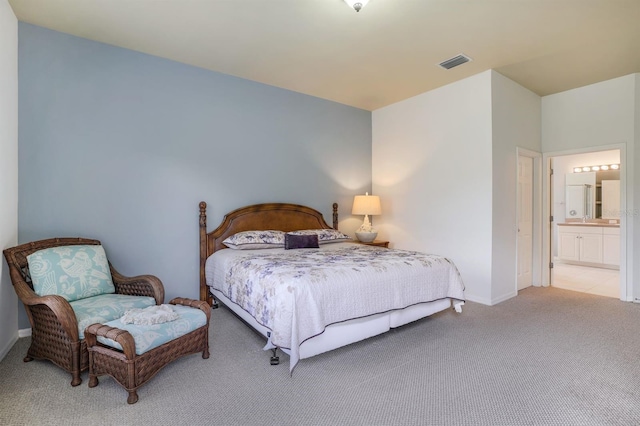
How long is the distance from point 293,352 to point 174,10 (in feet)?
9.66

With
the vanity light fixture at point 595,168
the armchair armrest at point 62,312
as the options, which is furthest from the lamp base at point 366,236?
the vanity light fixture at point 595,168

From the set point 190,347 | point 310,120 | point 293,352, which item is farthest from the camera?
point 310,120

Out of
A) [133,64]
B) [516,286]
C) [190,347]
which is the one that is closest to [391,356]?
[190,347]

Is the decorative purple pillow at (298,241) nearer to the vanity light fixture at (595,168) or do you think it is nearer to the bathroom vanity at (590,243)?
the bathroom vanity at (590,243)

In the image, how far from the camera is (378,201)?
Result: 516 cm

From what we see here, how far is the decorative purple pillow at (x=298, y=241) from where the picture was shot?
3938 millimetres

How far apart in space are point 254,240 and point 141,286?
1.35 m

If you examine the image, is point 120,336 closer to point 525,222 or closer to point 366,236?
point 366,236

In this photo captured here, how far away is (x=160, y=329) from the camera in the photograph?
7.18ft

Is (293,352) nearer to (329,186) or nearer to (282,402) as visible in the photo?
(282,402)

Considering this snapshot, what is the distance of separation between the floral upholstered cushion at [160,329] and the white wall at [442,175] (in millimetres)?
3394

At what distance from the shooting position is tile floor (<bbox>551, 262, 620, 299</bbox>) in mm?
4703

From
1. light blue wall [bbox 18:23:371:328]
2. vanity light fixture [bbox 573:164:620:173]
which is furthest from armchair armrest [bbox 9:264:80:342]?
vanity light fixture [bbox 573:164:620:173]

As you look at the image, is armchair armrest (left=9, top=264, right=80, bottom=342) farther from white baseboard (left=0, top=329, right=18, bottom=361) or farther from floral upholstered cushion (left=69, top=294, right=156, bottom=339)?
white baseboard (left=0, top=329, right=18, bottom=361)
